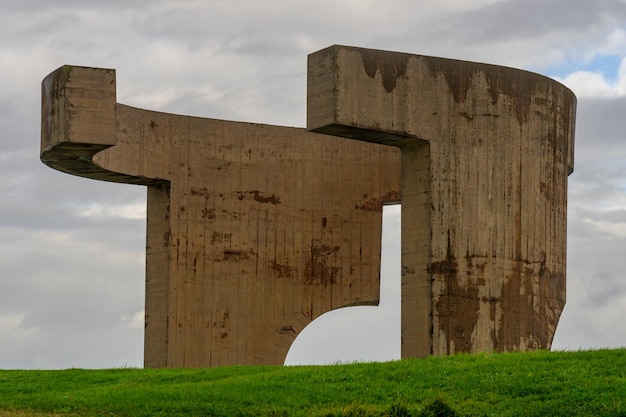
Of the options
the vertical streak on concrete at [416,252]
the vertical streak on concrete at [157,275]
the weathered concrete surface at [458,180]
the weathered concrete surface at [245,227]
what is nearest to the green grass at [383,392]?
the vertical streak on concrete at [416,252]

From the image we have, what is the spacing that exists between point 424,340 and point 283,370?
319cm

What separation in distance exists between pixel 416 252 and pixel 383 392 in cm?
522

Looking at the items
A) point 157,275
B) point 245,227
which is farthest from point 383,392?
point 245,227

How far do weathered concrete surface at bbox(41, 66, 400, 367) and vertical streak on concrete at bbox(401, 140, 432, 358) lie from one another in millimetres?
4345

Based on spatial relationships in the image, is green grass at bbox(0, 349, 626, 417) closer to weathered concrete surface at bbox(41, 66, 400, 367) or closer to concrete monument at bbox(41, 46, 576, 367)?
concrete monument at bbox(41, 46, 576, 367)

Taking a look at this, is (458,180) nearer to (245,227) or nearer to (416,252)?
(416,252)

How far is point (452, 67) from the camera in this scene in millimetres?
19391

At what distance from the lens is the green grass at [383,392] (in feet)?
43.7

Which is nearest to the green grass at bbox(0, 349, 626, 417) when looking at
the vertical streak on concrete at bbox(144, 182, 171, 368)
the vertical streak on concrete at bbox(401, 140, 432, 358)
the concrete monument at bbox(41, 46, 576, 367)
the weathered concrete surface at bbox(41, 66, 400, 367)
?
the vertical streak on concrete at bbox(401, 140, 432, 358)

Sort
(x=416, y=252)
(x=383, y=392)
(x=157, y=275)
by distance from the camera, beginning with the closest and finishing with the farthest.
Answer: (x=383, y=392) → (x=416, y=252) → (x=157, y=275)

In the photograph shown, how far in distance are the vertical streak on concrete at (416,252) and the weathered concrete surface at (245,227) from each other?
4345mm

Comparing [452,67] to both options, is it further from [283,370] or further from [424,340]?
[283,370]

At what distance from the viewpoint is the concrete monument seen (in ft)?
62.2

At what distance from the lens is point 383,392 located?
46.6 ft
